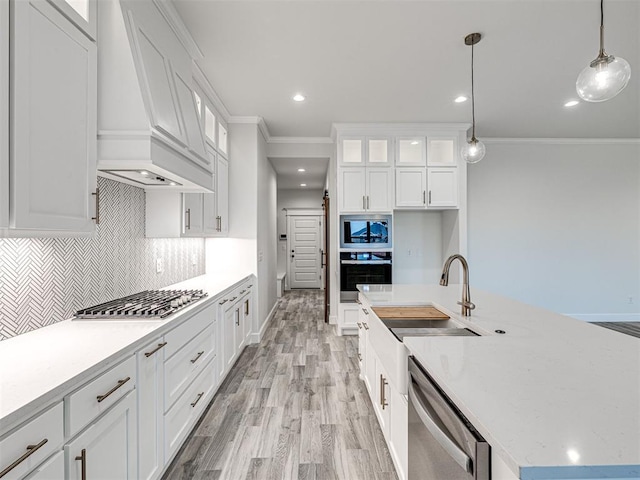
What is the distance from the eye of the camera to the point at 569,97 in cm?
336

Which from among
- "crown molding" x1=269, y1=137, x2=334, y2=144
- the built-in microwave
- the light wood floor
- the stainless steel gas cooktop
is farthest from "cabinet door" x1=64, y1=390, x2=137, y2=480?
"crown molding" x1=269, y1=137, x2=334, y2=144

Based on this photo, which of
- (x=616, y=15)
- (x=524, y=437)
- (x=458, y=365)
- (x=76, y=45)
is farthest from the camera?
(x=616, y=15)

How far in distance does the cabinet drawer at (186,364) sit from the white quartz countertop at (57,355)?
0.78 feet

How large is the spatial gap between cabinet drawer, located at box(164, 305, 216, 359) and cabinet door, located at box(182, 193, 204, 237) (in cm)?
72

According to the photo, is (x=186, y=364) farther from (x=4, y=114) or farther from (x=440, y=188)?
(x=440, y=188)

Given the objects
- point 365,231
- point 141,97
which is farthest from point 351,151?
point 141,97

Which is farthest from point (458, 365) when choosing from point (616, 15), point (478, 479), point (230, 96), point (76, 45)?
point (230, 96)

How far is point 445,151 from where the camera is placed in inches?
167

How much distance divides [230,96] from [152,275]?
203cm

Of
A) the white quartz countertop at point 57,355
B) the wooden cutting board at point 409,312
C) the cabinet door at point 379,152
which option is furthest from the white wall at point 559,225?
the white quartz countertop at point 57,355

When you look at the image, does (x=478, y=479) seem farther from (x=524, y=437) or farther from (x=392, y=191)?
(x=392, y=191)

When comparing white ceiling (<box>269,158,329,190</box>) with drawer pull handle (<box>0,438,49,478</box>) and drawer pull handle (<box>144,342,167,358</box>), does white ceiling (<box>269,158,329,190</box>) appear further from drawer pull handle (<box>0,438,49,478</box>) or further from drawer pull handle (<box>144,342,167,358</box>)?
drawer pull handle (<box>0,438,49,478</box>)

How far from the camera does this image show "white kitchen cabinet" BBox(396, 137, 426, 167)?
13.7ft

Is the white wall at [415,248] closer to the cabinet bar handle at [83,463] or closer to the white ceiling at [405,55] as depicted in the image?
the white ceiling at [405,55]
